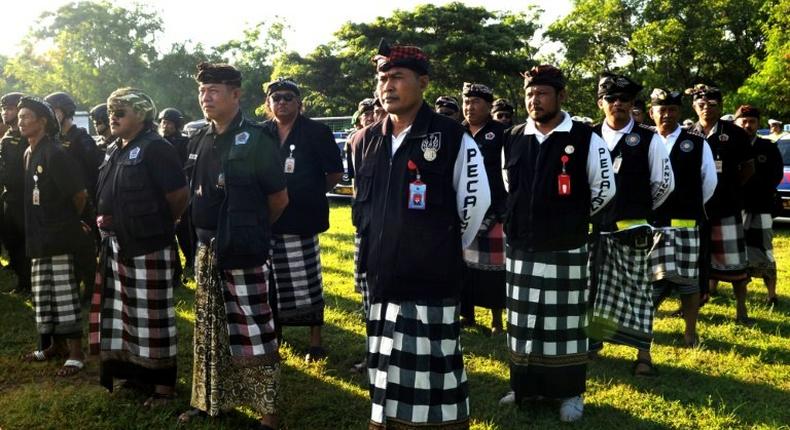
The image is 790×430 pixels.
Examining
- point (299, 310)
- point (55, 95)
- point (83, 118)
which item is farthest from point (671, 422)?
point (83, 118)

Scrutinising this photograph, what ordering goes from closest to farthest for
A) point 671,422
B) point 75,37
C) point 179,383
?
point 671,422
point 179,383
point 75,37

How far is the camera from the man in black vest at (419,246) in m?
2.88

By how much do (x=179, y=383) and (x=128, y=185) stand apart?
152cm

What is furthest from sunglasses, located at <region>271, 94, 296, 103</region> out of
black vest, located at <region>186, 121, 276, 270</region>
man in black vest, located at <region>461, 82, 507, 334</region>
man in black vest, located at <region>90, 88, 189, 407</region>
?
man in black vest, located at <region>461, 82, 507, 334</region>

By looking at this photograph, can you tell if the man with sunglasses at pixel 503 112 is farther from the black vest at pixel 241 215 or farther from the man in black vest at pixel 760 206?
the black vest at pixel 241 215

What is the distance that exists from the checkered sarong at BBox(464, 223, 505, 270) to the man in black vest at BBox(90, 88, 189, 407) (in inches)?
105

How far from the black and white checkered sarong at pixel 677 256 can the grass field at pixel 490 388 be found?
61cm

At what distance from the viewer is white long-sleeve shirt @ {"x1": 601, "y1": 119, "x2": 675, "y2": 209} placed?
178 inches

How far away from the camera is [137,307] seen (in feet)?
13.3

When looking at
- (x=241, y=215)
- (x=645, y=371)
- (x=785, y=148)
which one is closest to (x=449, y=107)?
(x=645, y=371)

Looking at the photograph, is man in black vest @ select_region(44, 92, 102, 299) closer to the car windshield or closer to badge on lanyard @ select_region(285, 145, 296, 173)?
badge on lanyard @ select_region(285, 145, 296, 173)

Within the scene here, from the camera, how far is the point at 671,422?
3.92 meters

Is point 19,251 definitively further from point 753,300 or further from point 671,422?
point 753,300

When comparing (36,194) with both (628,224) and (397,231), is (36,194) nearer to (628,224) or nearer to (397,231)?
(397,231)
